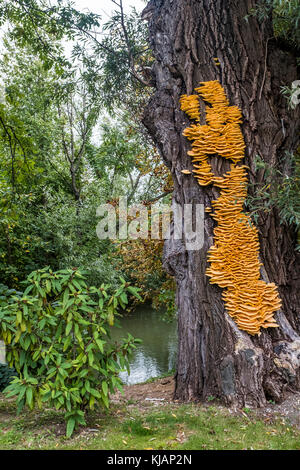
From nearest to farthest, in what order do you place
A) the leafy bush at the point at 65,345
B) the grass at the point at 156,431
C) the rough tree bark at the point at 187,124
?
the grass at the point at 156,431, the leafy bush at the point at 65,345, the rough tree bark at the point at 187,124

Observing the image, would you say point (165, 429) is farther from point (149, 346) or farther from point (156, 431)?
point (149, 346)

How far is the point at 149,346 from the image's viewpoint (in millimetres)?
9977

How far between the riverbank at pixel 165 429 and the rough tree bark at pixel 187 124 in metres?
0.43

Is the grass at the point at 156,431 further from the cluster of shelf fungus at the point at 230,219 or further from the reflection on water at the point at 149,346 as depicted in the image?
the reflection on water at the point at 149,346

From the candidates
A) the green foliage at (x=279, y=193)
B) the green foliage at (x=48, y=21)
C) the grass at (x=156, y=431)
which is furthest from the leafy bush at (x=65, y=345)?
the green foliage at (x=48, y=21)

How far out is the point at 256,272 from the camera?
337 cm

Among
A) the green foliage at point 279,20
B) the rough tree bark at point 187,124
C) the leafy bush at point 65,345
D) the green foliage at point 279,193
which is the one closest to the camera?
the leafy bush at point 65,345

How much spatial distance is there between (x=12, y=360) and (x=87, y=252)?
7239mm

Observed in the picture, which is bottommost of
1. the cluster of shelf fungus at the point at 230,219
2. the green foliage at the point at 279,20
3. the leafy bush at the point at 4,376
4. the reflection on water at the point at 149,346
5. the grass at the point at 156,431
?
the reflection on water at the point at 149,346

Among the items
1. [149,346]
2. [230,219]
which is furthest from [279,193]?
[149,346]

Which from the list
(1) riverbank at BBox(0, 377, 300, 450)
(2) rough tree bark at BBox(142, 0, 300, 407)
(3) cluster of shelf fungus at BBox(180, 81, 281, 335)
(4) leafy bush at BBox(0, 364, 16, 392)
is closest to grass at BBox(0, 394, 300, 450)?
(1) riverbank at BBox(0, 377, 300, 450)

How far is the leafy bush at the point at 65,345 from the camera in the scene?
8.71 feet

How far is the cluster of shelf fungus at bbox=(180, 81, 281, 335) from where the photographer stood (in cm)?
332

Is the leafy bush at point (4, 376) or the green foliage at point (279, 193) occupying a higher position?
the green foliage at point (279, 193)
